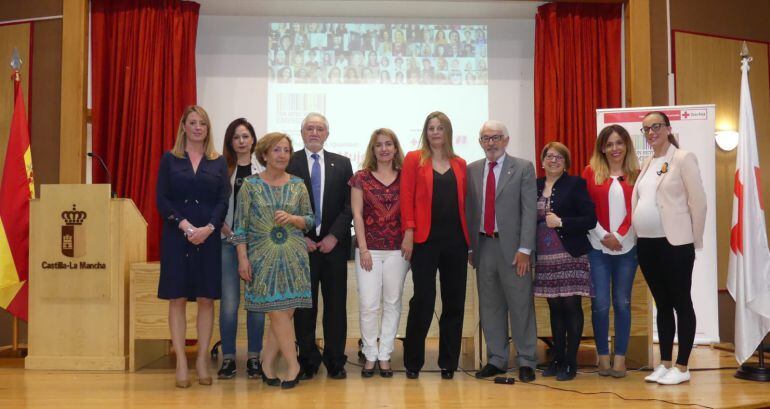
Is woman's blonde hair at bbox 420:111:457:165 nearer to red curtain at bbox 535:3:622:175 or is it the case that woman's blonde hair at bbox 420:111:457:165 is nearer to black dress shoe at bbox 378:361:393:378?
black dress shoe at bbox 378:361:393:378

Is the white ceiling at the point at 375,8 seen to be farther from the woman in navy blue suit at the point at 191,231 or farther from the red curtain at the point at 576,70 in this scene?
the woman in navy blue suit at the point at 191,231

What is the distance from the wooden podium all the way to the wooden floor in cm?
15

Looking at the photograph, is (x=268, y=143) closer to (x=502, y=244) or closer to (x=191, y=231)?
(x=191, y=231)

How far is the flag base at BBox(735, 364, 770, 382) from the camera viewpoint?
11.4ft

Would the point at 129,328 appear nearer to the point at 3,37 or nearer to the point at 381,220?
the point at 381,220

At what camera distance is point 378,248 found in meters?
3.50

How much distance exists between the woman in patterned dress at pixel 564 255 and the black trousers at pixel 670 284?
0.31 metres

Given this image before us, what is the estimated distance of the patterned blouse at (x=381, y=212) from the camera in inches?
138

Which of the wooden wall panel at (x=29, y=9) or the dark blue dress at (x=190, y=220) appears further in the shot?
the wooden wall panel at (x=29, y=9)

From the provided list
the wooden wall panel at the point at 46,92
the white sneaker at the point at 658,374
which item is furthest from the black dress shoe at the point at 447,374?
the wooden wall panel at the point at 46,92

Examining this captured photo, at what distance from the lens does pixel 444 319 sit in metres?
3.53

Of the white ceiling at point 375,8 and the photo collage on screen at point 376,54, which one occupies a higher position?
the white ceiling at point 375,8

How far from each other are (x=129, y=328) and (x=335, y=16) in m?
3.28

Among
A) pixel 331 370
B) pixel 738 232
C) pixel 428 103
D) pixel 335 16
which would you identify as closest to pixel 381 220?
pixel 331 370
